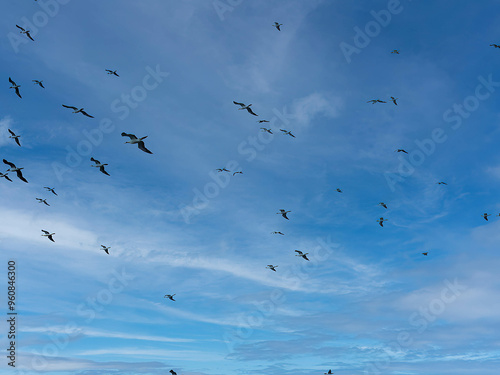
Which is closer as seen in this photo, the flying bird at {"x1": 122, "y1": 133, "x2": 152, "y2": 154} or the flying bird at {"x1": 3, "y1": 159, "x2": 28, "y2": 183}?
the flying bird at {"x1": 122, "y1": 133, "x2": 152, "y2": 154}

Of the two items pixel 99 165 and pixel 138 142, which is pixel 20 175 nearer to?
pixel 99 165

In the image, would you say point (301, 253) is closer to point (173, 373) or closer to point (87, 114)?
point (173, 373)

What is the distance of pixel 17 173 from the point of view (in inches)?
2766

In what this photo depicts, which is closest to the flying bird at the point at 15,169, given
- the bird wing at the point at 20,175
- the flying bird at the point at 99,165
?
the bird wing at the point at 20,175

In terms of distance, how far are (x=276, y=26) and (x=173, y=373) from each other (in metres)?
75.5

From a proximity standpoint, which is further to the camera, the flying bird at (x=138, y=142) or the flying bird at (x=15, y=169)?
the flying bird at (x=15, y=169)

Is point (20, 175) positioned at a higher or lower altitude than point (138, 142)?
lower

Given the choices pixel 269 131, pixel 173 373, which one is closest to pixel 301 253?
pixel 269 131

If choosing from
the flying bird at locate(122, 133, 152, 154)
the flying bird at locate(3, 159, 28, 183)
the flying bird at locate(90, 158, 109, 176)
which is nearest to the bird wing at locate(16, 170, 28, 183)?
the flying bird at locate(3, 159, 28, 183)

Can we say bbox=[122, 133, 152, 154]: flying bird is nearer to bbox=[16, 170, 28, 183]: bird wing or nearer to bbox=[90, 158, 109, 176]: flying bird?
bbox=[90, 158, 109, 176]: flying bird

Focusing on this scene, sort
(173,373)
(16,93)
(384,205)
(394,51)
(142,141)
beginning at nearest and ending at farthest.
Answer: (142,141) < (16,93) < (173,373) < (394,51) < (384,205)

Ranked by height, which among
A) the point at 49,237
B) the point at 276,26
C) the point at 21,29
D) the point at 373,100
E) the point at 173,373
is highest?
the point at 276,26

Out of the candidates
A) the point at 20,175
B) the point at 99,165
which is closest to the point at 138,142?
the point at 99,165

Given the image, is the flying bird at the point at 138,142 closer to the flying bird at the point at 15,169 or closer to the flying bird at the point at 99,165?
the flying bird at the point at 99,165
